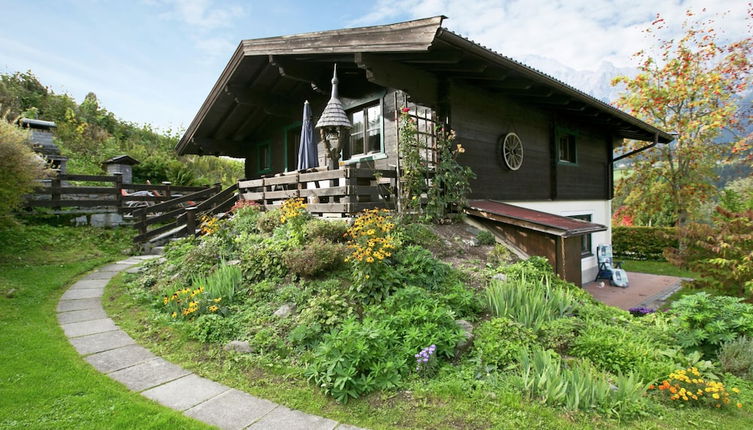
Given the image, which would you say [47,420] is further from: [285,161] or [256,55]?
[285,161]

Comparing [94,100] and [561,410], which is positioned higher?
[94,100]

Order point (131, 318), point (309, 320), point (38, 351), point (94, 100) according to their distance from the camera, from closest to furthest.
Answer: point (38, 351) → point (309, 320) → point (131, 318) → point (94, 100)

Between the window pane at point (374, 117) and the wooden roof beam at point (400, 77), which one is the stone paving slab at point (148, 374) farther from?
the window pane at point (374, 117)

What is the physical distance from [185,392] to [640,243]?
1857 centimetres

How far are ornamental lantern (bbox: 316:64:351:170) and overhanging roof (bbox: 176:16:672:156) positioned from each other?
0.92m

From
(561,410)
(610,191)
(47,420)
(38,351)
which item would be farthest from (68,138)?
(610,191)

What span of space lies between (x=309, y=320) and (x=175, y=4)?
27.9ft

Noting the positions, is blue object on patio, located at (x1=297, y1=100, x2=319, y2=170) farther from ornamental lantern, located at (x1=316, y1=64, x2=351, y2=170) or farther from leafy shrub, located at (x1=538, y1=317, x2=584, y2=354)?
leafy shrub, located at (x1=538, y1=317, x2=584, y2=354)

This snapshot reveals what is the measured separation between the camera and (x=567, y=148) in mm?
11625

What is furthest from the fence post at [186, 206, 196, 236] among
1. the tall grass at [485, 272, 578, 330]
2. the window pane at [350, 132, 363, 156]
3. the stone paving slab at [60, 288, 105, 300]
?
the tall grass at [485, 272, 578, 330]

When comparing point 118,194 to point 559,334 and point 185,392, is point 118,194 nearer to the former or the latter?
point 185,392

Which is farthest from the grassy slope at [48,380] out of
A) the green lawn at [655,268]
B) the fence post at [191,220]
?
the green lawn at [655,268]

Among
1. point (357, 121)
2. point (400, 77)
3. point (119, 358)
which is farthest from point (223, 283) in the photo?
point (357, 121)

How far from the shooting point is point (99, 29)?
10.3 meters
